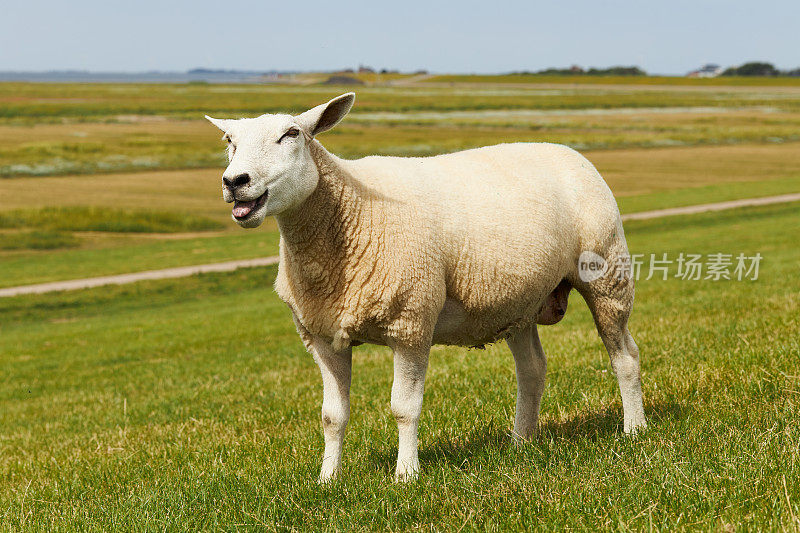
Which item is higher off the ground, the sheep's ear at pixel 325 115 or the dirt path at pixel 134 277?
the sheep's ear at pixel 325 115

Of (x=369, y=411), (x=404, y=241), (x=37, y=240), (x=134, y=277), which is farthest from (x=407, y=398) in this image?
(x=37, y=240)

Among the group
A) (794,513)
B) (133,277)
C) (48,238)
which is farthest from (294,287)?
(48,238)

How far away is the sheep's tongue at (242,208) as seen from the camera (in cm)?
420

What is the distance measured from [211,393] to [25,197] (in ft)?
111

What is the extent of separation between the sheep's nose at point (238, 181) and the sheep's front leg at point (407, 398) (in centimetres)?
126

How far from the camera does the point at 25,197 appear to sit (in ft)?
131

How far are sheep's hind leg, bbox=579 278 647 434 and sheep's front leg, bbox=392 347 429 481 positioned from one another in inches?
61.2

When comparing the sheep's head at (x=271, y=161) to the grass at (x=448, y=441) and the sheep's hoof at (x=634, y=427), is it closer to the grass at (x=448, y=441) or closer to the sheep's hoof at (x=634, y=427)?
the grass at (x=448, y=441)

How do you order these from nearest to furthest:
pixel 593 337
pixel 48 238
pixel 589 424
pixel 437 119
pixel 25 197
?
pixel 589 424 < pixel 593 337 < pixel 48 238 < pixel 25 197 < pixel 437 119

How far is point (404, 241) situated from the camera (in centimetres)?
479

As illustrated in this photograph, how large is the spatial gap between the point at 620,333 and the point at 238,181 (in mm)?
2956

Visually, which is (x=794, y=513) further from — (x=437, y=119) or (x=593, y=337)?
(x=437, y=119)

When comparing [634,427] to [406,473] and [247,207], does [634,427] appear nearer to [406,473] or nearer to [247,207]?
[406,473]

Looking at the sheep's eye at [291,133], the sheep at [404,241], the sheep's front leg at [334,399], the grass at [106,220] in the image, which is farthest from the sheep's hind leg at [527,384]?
the grass at [106,220]
